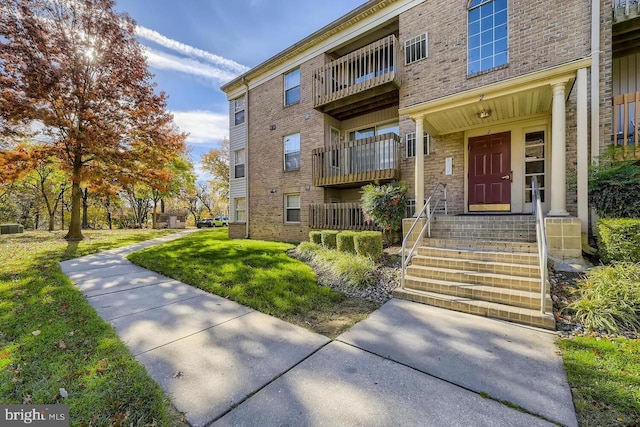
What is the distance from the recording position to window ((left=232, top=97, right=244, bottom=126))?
46.6ft

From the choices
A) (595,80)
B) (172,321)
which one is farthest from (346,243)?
(595,80)

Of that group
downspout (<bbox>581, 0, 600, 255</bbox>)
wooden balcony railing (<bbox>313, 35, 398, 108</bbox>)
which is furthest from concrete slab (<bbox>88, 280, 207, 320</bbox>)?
downspout (<bbox>581, 0, 600, 255</bbox>)

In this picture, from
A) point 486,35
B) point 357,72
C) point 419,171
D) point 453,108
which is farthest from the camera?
point 357,72

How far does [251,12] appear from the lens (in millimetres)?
9477

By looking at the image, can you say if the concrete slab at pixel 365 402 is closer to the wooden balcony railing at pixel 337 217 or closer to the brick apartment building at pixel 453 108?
the brick apartment building at pixel 453 108

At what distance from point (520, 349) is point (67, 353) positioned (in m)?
5.03

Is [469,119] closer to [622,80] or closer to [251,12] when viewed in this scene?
[622,80]

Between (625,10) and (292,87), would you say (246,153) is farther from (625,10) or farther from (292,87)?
(625,10)

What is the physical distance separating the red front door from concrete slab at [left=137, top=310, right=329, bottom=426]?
6.86 meters

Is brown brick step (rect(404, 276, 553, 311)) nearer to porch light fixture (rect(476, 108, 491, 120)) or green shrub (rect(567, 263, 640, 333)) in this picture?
green shrub (rect(567, 263, 640, 333))

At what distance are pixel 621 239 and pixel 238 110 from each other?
15.1m

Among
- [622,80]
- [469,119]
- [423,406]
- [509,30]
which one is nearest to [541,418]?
[423,406]

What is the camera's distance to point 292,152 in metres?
12.0

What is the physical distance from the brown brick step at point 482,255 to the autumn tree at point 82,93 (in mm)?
12777
